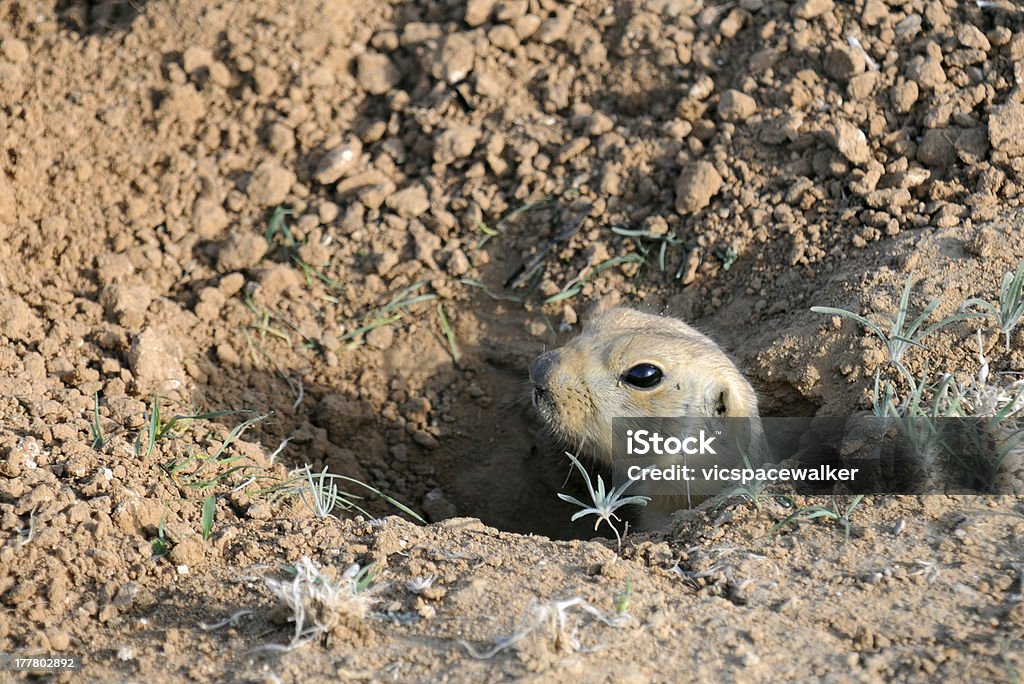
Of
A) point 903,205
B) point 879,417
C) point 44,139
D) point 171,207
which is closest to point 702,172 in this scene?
point 903,205

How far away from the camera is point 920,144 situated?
5.39 meters

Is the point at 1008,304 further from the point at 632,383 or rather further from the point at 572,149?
the point at 572,149

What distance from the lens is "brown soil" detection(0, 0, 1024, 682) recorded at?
13.3 feet

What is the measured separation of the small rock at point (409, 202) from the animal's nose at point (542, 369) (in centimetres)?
140

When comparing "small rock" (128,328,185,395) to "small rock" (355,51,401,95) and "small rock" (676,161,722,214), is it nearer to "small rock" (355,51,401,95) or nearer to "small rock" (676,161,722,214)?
"small rock" (355,51,401,95)

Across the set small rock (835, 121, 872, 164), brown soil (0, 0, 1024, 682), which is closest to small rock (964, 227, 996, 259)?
brown soil (0, 0, 1024, 682)

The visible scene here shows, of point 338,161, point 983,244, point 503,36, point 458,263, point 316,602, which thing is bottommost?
point 316,602

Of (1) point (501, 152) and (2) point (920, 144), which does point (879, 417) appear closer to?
(2) point (920, 144)

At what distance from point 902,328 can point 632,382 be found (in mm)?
1237

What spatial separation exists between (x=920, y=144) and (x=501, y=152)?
7.37ft

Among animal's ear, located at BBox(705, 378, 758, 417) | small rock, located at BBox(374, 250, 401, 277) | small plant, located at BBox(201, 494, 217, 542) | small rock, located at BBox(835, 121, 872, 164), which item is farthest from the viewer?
small rock, located at BBox(374, 250, 401, 277)

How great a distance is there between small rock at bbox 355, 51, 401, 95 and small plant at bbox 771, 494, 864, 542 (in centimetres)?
371

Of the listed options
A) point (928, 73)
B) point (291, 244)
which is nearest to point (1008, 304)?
point (928, 73)

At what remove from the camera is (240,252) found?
19.3 ft
